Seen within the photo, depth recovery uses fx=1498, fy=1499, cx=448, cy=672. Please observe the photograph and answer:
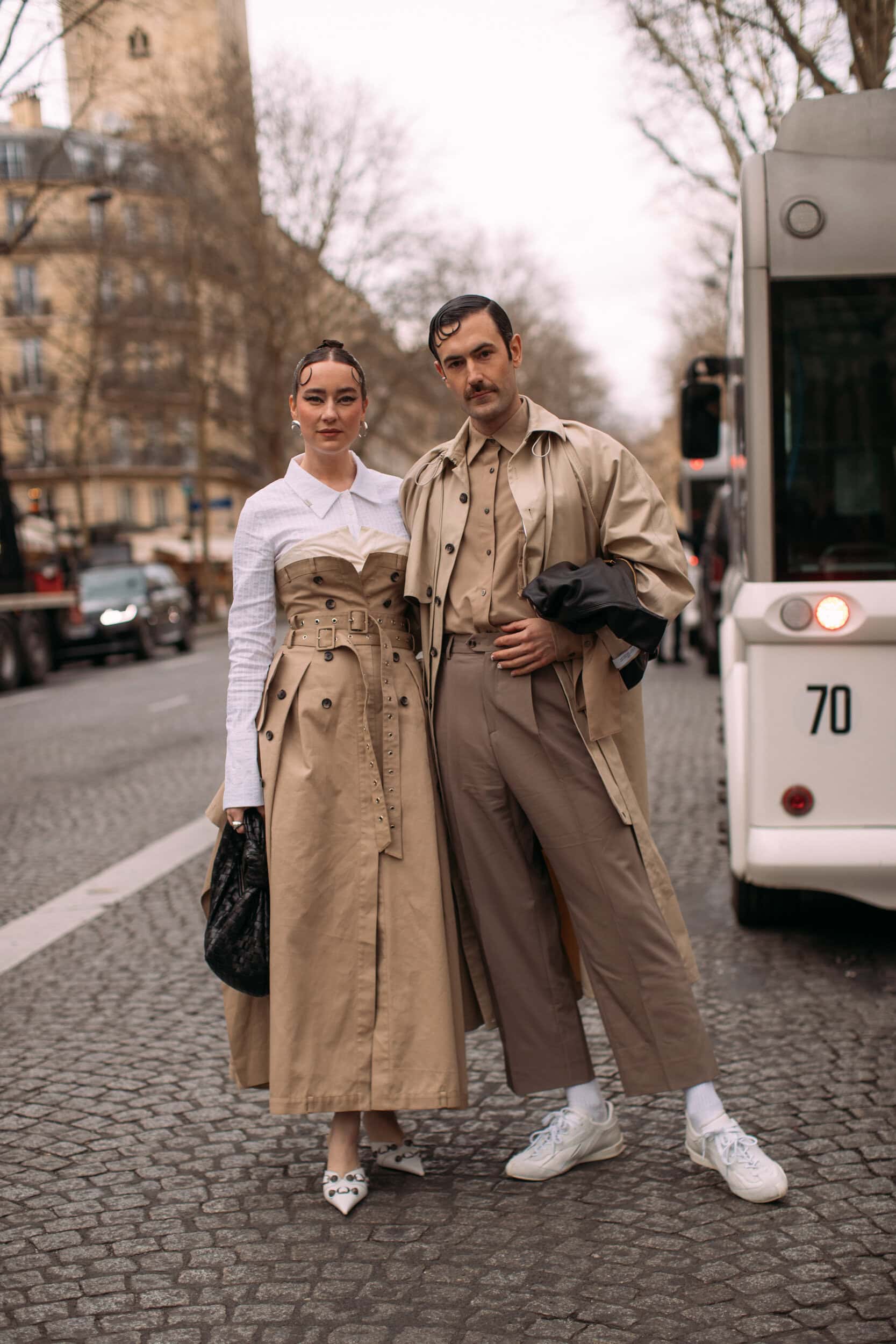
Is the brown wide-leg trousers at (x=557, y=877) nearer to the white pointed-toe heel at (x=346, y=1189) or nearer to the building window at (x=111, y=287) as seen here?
the white pointed-toe heel at (x=346, y=1189)

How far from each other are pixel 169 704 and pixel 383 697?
13198 mm

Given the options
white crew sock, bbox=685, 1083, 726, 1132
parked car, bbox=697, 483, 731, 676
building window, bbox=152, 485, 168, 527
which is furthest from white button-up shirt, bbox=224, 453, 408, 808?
building window, bbox=152, 485, 168, 527

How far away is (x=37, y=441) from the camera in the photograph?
38.2 meters

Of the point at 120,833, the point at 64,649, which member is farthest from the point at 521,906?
the point at 64,649

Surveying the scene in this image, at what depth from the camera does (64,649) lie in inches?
950

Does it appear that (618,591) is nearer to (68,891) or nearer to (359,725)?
(359,725)

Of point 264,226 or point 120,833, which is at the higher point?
point 264,226

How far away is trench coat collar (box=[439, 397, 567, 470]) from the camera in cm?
335

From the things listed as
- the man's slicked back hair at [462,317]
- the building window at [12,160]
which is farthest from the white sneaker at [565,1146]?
the building window at [12,160]

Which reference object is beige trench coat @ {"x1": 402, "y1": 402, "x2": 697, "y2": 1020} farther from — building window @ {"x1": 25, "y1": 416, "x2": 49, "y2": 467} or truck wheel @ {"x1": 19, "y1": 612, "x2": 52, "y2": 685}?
building window @ {"x1": 25, "y1": 416, "x2": 49, "y2": 467}

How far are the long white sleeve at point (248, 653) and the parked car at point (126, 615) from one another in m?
20.8

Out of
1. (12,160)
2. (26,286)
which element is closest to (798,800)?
(12,160)

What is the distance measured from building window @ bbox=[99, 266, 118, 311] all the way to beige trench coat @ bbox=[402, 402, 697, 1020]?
109ft

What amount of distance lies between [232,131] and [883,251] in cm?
3655
